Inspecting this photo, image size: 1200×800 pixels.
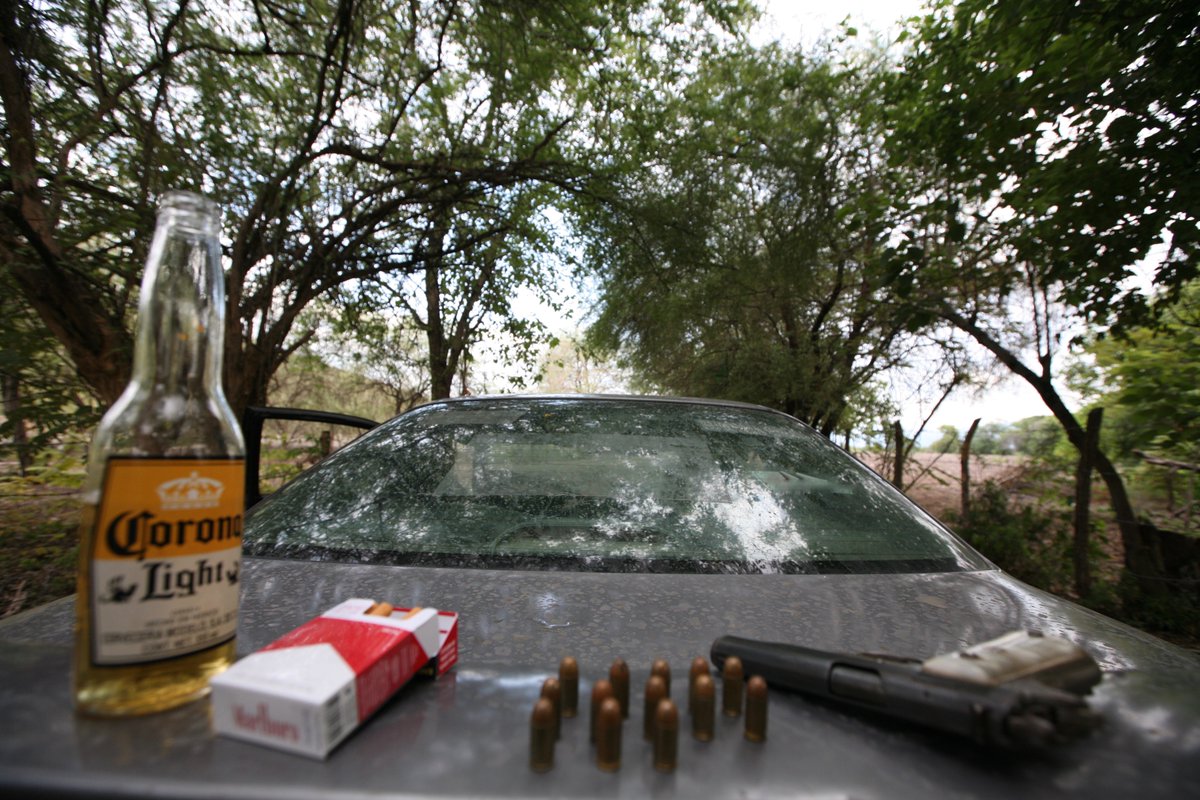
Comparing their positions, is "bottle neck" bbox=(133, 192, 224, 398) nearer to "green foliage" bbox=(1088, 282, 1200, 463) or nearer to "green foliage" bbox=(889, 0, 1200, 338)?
"green foliage" bbox=(889, 0, 1200, 338)

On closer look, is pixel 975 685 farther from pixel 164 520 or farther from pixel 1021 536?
pixel 1021 536

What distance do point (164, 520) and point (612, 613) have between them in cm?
74

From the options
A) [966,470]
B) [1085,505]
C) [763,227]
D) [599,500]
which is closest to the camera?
[599,500]

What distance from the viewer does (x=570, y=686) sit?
2.13ft

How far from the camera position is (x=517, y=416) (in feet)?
6.84

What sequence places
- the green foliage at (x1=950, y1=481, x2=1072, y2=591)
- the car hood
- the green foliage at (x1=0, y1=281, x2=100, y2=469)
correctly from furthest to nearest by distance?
the green foliage at (x1=950, y1=481, x2=1072, y2=591) → the green foliage at (x1=0, y1=281, x2=100, y2=469) → the car hood

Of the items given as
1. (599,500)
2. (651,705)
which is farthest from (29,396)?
(651,705)

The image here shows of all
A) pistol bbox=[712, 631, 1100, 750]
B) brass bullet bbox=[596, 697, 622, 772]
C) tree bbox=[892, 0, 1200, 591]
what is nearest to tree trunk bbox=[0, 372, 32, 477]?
brass bullet bbox=[596, 697, 622, 772]

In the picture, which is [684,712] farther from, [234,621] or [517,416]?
[517,416]

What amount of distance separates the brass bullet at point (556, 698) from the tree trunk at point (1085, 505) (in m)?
5.56

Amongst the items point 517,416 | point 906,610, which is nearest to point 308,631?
point 906,610

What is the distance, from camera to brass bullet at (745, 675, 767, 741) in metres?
0.60

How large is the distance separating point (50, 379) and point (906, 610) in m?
5.77

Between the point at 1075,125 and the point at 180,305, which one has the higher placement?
the point at 1075,125
